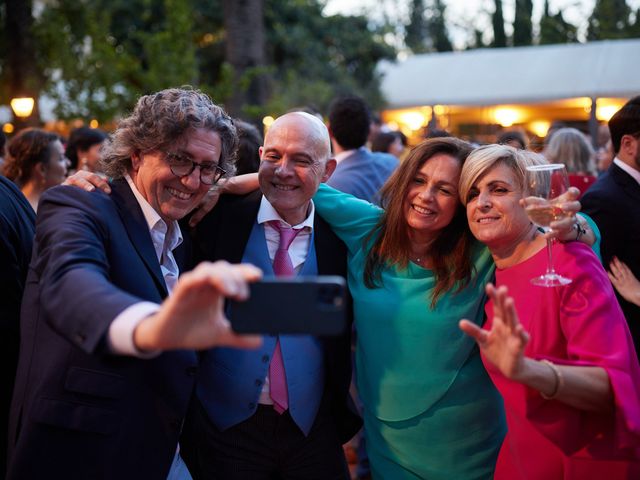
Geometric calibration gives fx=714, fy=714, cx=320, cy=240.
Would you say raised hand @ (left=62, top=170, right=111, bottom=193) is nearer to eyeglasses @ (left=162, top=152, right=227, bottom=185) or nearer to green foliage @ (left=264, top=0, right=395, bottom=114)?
eyeglasses @ (left=162, top=152, right=227, bottom=185)

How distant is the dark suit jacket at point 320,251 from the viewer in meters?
2.92

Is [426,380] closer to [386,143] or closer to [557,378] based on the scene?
[557,378]

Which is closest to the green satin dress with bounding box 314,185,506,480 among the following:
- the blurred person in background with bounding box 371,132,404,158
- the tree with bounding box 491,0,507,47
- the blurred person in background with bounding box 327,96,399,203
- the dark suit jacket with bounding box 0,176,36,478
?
the dark suit jacket with bounding box 0,176,36,478

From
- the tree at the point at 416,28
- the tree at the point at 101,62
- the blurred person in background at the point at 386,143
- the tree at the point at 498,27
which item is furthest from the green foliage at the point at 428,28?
the blurred person in background at the point at 386,143

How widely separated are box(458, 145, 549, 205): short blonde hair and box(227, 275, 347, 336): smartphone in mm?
1394

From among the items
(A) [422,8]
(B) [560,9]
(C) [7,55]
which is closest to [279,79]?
(C) [7,55]

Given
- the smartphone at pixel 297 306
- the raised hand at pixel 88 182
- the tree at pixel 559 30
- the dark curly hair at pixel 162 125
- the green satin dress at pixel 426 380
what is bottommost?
the green satin dress at pixel 426 380

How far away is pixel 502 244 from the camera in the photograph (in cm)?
260

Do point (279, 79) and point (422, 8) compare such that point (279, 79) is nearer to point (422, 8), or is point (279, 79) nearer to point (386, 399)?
point (386, 399)

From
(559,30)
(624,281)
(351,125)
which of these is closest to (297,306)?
(624,281)

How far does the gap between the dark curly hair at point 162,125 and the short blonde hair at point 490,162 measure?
2.93 ft

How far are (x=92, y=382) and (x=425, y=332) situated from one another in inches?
48.5

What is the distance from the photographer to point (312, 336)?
2812mm

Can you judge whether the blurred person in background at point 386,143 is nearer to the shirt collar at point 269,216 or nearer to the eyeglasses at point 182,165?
the shirt collar at point 269,216
